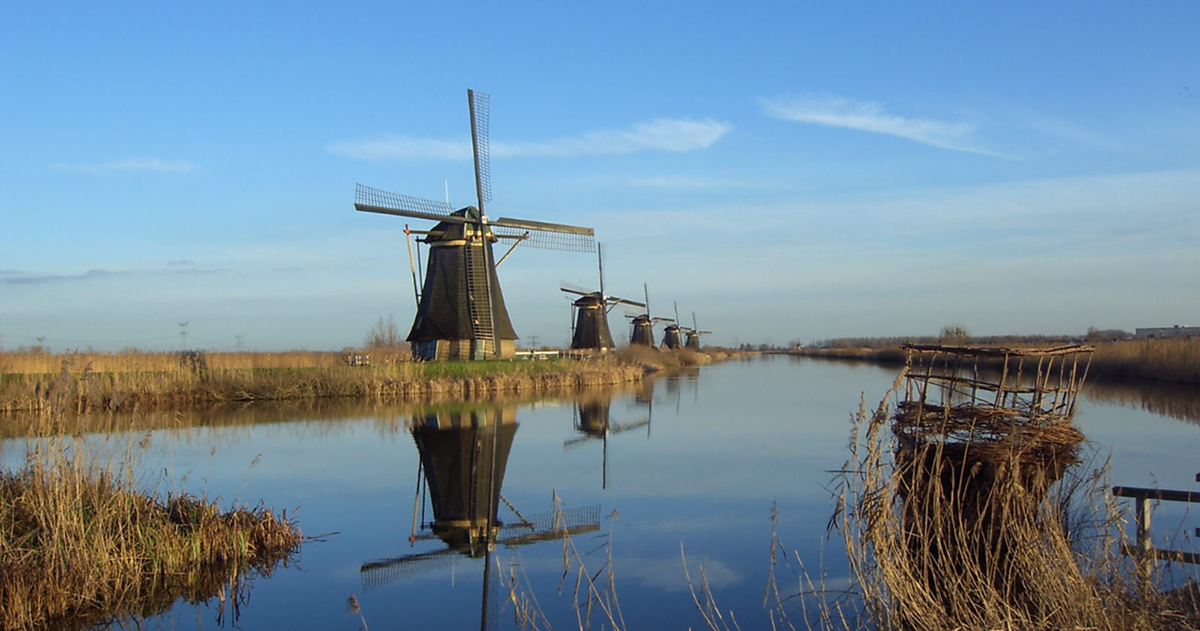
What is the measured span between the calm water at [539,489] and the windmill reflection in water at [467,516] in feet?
0.12

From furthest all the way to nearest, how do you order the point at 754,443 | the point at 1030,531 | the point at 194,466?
the point at 754,443, the point at 194,466, the point at 1030,531

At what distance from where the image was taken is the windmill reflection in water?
6383 millimetres

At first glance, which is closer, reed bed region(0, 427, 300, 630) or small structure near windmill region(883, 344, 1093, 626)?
small structure near windmill region(883, 344, 1093, 626)

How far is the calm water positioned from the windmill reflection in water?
0.04 m

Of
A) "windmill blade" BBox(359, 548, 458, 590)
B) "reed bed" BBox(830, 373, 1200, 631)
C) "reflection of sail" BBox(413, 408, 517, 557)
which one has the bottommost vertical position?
"windmill blade" BBox(359, 548, 458, 590)

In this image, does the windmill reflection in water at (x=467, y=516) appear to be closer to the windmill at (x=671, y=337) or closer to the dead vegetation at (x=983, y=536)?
the dead vegetation at (x=983, y=536)

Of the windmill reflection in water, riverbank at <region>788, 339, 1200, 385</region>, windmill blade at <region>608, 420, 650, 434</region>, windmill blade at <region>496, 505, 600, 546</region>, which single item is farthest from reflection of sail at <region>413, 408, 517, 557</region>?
riverbank at <region>788, 339, 1200, 385</region>

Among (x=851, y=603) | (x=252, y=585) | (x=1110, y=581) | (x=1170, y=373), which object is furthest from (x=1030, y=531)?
(x=1170, y=373)

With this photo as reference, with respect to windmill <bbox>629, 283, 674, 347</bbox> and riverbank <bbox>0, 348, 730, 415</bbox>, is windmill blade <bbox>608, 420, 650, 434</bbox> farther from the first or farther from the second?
windmill <bbox>629, 283, 674, 347</bbox>

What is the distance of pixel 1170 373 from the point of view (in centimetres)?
2469

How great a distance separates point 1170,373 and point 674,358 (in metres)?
28.5

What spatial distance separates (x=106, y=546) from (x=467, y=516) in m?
3.29

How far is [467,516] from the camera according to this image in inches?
320

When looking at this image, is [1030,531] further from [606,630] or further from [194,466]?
[194,466]
